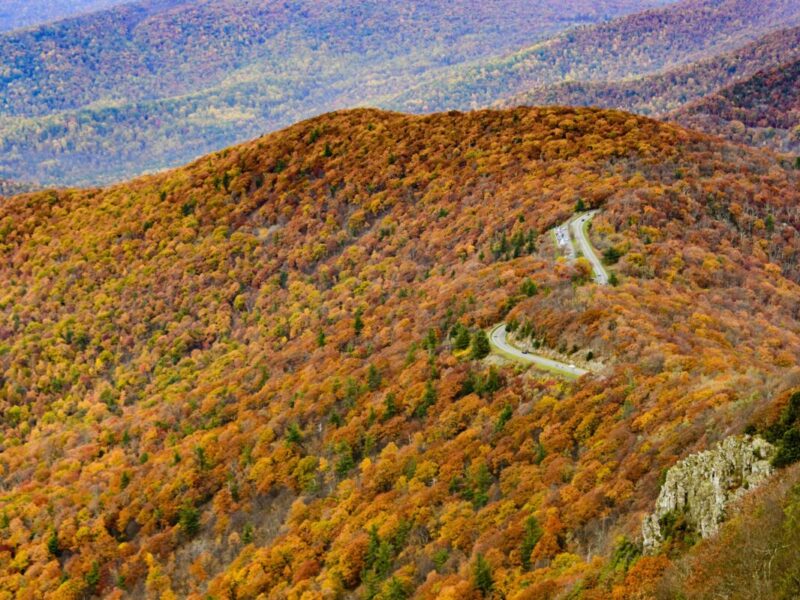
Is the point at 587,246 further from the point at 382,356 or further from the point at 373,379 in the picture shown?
the point at 373,379

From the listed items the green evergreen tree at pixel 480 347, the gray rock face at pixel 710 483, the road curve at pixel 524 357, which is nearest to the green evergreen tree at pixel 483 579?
the gray rock face at pixel 710 483

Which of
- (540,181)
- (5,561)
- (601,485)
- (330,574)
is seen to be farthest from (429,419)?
(540,181)

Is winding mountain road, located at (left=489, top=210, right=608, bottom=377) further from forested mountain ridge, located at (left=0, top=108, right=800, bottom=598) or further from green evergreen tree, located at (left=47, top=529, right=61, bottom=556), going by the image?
green evergreen tree, located at (left=47, top=529, right=61, bottom=556)

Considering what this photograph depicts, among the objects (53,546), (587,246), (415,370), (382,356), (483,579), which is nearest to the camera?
(483,579)

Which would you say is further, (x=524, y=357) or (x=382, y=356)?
(x=382, y=356)

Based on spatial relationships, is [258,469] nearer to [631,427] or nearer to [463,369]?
[463,369]

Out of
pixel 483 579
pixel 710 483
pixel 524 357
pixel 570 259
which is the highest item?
pixel 710 483

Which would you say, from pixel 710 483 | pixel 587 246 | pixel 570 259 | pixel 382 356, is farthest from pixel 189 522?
pixel 710 483
